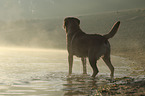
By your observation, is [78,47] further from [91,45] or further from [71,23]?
[71,23]

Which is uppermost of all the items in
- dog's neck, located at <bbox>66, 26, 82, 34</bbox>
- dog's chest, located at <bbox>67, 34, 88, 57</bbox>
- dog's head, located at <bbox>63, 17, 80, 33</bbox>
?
dog's head, located at <bbox>63, 17, 80, 33</bbox>

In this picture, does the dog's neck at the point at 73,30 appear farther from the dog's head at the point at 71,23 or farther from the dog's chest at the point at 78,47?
the dog's chest at the point at 78,47

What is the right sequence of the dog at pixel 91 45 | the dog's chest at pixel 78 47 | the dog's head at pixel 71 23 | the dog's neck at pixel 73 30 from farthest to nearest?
1. the dog's head at pixel 71 23
2. the dog's neck at pixel 73 30
3. the dog's chest at pixel 78 47
4. the dog at pixel 91 45

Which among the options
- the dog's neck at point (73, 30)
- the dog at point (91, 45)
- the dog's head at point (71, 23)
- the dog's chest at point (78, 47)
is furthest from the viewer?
the dog's head at point (71, 23)

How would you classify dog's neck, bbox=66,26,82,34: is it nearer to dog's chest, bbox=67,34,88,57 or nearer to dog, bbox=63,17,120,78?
dog, bbox=63,17,120,78

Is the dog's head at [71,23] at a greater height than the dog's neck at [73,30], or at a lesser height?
greater

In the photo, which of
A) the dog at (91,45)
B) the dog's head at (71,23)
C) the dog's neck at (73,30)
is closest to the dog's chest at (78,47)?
the dog at (91,45)

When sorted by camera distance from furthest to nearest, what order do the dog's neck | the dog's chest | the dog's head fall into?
the dog's head, the dog's neck, the dog's chest

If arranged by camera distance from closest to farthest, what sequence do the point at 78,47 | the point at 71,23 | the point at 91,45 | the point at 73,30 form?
the point at 91,45
the point at 78,47
the point at 73,30
the point at 71,23

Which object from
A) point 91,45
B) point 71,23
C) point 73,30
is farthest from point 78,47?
point 71,23

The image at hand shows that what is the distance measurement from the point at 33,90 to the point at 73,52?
2762 mm

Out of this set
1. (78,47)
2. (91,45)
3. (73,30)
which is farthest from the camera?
(73,30)

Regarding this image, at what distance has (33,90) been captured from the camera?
4.98 meters

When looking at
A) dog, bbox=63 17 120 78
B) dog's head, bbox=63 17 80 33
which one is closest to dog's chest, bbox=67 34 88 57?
dog, bbox=63 17 120 78
